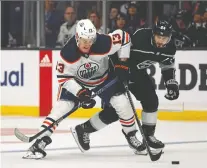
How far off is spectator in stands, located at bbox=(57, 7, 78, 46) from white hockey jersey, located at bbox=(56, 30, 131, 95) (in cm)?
305

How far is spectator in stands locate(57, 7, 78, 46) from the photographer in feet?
28.4

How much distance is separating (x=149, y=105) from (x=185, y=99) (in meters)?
2.71

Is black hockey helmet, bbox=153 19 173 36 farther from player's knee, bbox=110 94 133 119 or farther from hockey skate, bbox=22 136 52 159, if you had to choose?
hockey skate, bbox=22 136 52 159

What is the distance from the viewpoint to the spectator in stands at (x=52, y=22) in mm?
8781

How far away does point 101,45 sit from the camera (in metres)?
5.50

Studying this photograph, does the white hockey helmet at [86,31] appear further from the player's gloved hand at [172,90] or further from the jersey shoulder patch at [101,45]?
the player's gloved hand at [172,90]

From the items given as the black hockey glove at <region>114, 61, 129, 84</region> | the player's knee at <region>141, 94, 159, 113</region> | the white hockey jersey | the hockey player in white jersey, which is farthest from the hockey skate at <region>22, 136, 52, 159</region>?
the player's knee at <region>141, 94, 159, 113</region>

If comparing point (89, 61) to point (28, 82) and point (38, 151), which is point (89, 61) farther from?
point (28, 82)

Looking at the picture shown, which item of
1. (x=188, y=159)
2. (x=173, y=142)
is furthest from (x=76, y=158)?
(x=173, y=142)

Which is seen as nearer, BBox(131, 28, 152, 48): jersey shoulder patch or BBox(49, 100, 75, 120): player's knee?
BBox(49, 100, 75, 120): player's knee

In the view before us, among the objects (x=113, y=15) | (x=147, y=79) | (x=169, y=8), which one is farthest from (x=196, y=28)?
(x=147, y=79)

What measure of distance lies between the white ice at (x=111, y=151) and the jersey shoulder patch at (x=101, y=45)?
0.74m

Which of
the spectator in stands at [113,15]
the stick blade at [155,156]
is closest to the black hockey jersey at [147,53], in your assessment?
the stick blade at [155,156]

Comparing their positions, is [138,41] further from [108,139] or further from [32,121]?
[32,121]
